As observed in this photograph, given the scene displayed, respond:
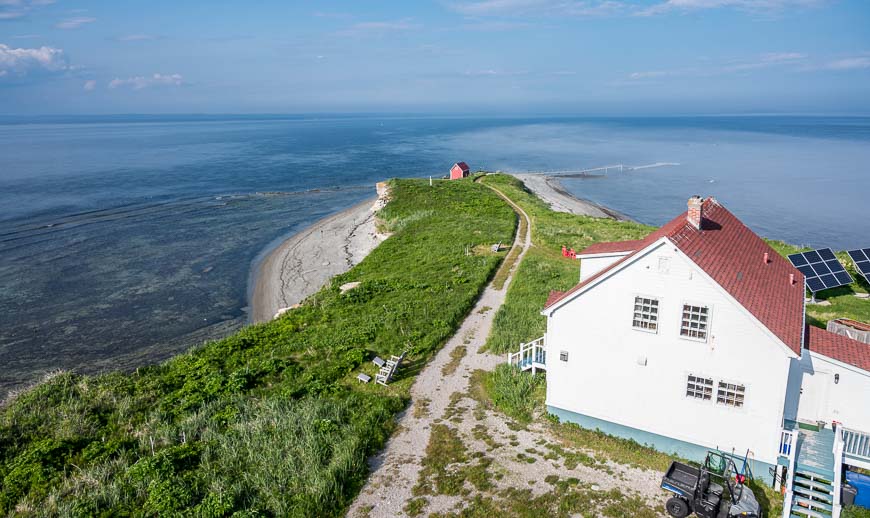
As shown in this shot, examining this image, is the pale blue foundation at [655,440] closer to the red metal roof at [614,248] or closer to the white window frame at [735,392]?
the white window frame at [735,392]

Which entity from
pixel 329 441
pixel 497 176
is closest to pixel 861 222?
pixel 497 176

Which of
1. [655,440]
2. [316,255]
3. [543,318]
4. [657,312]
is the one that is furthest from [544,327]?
[316,255]

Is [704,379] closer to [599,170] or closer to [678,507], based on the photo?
[678,507]

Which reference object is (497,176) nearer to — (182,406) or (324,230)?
(324,230)

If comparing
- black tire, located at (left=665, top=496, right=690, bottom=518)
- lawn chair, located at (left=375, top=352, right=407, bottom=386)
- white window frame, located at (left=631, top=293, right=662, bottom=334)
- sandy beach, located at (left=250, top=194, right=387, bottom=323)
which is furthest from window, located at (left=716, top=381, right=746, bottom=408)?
sandy beach, located at (left=250, top=194, right=387, bottom=323)

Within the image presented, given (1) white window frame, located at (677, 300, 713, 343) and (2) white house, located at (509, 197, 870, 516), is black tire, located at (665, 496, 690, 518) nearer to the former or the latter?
(2) white house, located at (509, 197, 870, 516)

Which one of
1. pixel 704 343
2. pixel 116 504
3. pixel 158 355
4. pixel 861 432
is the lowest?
pixel 158 355

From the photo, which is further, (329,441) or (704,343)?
(329,441)
